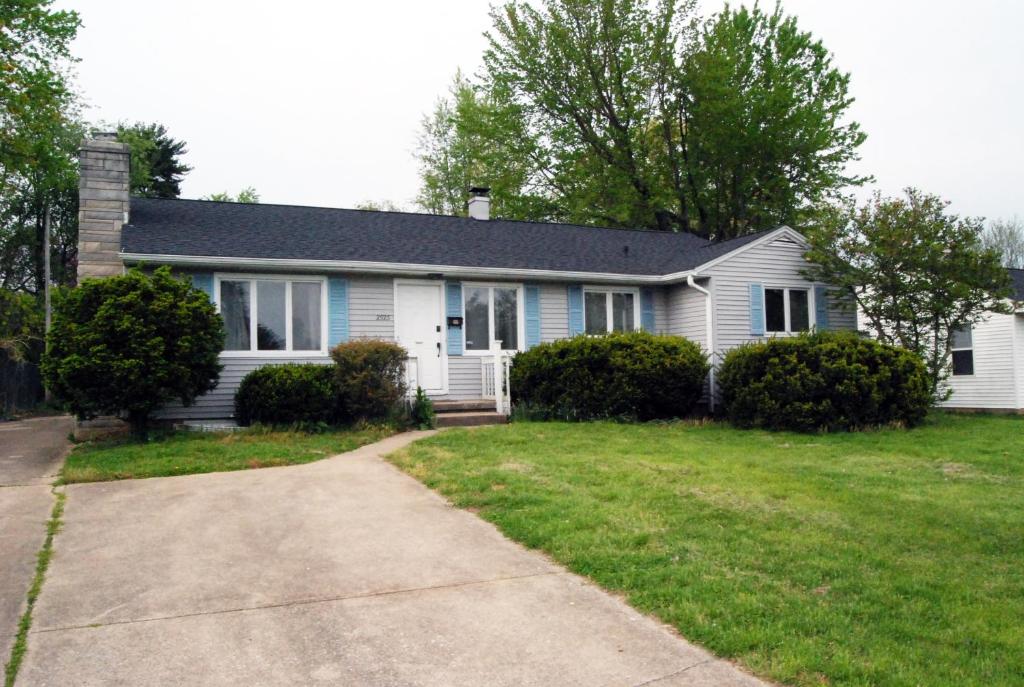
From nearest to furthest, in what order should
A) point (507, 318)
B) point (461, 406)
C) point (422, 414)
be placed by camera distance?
point (422, 414), point (461, 406), point (507, 318)

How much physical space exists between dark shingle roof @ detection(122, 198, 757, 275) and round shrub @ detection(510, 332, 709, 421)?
2.38 meters

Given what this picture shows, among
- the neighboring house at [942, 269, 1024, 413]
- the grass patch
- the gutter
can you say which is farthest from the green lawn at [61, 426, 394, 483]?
the neighboring house at [942, 269, 1024, 413]

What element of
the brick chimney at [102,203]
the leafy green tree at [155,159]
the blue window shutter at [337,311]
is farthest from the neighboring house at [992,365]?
the leafy green tree at [155,159]

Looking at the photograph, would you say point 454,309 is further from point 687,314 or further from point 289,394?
point 687,314

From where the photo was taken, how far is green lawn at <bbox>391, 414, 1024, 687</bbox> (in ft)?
12.6

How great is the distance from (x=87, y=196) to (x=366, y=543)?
10116 mm

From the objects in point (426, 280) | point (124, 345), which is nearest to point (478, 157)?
point (426, 280)

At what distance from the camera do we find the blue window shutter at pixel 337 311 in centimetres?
1346

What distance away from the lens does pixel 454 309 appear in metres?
14.5

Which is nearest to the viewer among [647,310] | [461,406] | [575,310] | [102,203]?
[102,203]

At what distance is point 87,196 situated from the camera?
512 inches

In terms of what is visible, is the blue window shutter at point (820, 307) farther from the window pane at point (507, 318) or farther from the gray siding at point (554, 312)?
the window pane at point (507, 318)

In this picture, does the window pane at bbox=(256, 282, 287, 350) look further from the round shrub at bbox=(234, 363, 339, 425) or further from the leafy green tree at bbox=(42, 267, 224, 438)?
the leafy green tree at bbox=(42, 267, 224, 438)

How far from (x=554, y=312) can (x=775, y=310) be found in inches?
184
